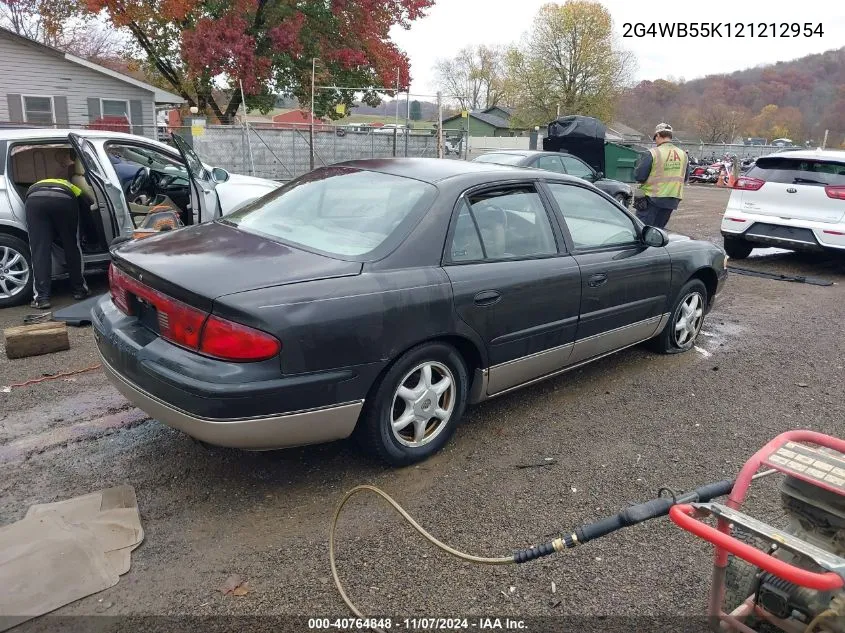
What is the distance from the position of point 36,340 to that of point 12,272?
1656 millimetres

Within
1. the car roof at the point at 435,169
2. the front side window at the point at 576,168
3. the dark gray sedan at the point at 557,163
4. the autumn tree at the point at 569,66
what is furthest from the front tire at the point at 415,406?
the autumn tree at the point at 569,66

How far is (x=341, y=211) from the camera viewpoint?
3641 millimetres

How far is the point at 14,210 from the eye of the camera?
6109 mm

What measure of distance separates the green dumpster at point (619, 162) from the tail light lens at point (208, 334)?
2098 centimetres

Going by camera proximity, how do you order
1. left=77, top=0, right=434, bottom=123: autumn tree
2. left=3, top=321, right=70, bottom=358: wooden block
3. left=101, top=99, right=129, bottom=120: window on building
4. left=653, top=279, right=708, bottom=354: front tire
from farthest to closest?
left=77, top=0, right=434, bottom=123: autumn tree, left=101, top=99, right=129, bottom=120: window on building, left=653, top=279, right=708, bottom=354: front tire, left=3, top=321, right=70, bottom=358: wooden block

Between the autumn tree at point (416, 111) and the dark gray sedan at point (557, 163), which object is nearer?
the dark gray sedan at point (557, 163)

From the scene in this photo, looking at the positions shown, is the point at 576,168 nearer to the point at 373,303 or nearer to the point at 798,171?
the point at 798,171

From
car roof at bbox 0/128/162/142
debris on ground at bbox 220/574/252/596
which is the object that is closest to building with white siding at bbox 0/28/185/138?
car roof at bbox 0/128/162/142

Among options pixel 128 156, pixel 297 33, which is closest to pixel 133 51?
pixel 297 33

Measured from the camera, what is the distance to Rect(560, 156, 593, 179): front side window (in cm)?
1248

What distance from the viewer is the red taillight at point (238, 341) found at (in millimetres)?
2707

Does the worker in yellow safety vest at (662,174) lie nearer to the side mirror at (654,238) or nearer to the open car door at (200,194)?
the side mirror at (654,238)

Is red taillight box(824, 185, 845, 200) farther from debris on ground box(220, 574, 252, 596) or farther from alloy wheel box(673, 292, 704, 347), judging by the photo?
debris on ground box(220, 574, 252, 596)

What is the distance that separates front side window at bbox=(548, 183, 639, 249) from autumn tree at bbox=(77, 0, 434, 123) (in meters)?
19.4
